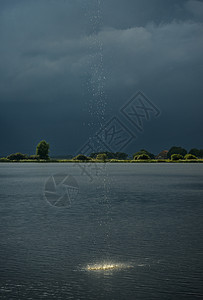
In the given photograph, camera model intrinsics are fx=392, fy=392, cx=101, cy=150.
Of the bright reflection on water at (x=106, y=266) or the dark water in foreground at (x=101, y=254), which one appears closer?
the dark water in foreground at (x=101, y=254)

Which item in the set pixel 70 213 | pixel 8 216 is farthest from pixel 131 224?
pixel 8 216

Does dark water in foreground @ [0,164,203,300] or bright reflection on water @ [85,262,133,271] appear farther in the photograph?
bright reflection on water @ [85,262,133,271]

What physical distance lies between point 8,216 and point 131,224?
10.1 m

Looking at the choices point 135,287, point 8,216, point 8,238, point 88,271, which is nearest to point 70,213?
point 8,216

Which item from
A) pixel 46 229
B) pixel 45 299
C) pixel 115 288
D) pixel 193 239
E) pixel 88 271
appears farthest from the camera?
pixel 46 229

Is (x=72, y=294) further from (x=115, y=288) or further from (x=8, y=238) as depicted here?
(x=8, y=238)

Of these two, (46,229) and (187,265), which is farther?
(46,229)

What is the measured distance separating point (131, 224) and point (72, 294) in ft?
44.9

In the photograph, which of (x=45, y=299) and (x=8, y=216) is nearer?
(x=45, y=299)

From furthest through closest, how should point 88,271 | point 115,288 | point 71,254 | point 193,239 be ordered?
point 193,239 → point 71,254 → point 88,271 → point 115,288

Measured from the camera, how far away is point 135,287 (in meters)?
13.6

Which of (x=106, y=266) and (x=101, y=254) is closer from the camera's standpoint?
(x=106, y=266)

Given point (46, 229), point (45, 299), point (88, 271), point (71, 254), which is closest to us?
point (45, 299)

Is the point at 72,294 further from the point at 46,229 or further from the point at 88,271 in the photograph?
the point at 46,229
